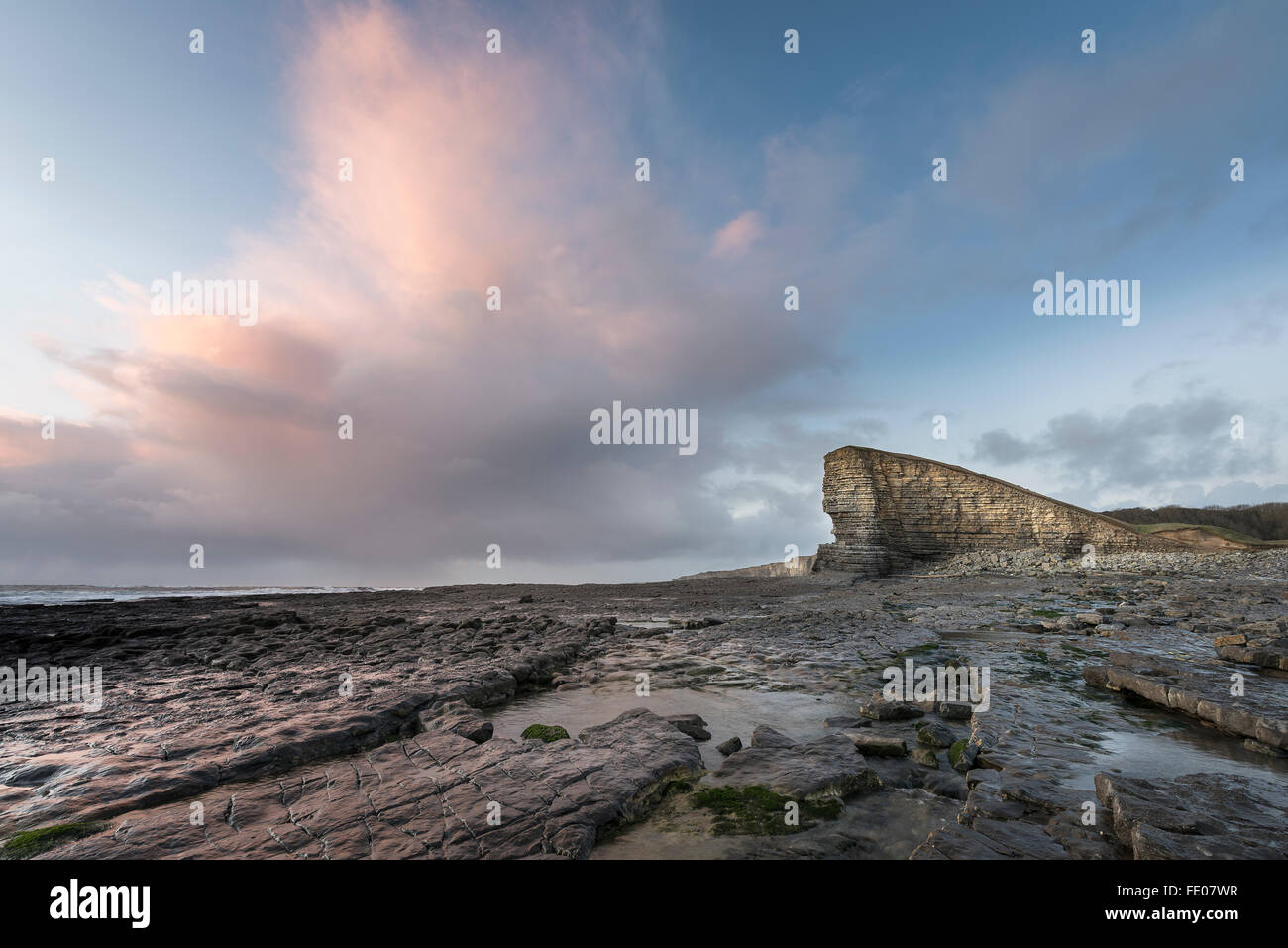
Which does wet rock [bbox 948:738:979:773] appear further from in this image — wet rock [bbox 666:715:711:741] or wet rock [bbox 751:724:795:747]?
wet rock [bbox 666:715:711:741]

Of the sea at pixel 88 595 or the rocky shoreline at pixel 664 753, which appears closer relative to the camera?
the rocky shoreline at pixel 664 753

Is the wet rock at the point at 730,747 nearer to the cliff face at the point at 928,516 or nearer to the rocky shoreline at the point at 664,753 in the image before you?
the rocky shoreline at the point at 664,753

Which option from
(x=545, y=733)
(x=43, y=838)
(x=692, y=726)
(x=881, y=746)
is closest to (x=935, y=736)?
(x=881, y=746)

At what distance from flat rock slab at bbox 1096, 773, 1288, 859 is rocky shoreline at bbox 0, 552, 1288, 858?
0.07 ft

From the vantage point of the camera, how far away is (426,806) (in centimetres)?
427

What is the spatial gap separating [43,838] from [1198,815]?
8.80 metres

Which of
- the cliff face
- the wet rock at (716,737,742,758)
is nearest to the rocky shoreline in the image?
the wet rock at (716,737,742,758)

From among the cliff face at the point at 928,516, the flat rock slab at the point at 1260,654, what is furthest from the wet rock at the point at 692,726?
the cliff face at the point at 928,516

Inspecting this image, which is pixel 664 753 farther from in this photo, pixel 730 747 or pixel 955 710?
pixel 955 710

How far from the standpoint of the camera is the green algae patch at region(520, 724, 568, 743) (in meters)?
6.20

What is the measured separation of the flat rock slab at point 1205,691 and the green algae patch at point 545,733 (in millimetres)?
7836

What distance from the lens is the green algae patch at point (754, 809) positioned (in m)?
4.01
